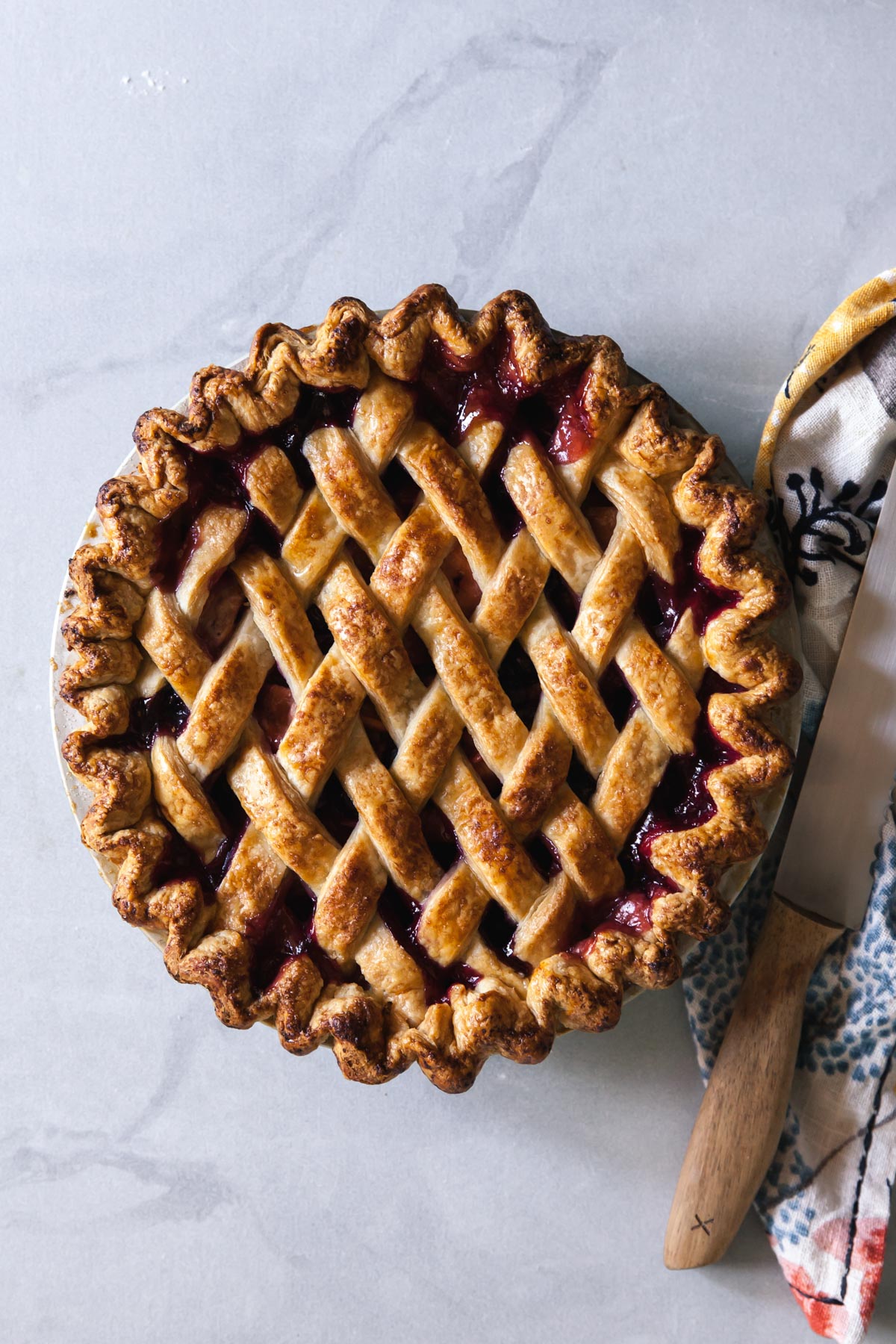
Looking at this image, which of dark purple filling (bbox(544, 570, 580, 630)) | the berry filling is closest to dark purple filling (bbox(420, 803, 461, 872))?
the berry filling

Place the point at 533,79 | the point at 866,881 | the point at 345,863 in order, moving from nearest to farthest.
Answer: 1. the point at 345,863
2. the point at 866,881
3. the point at 533,79

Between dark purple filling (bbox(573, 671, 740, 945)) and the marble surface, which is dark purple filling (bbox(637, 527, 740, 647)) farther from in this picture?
the marble surface

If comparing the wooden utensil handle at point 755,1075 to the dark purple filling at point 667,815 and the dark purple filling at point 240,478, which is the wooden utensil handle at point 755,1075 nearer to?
the dark purple filling at point 667,815

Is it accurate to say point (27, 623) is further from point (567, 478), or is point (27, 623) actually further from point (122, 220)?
A: point (567, 478)

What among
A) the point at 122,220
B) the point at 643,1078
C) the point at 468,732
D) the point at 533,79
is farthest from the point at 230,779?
the point at 533,79

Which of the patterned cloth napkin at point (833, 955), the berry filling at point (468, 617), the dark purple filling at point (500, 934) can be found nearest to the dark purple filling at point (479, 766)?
the berry filling at point (468, 617)

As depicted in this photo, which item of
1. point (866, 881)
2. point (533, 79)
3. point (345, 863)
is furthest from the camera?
point (533, 79)
